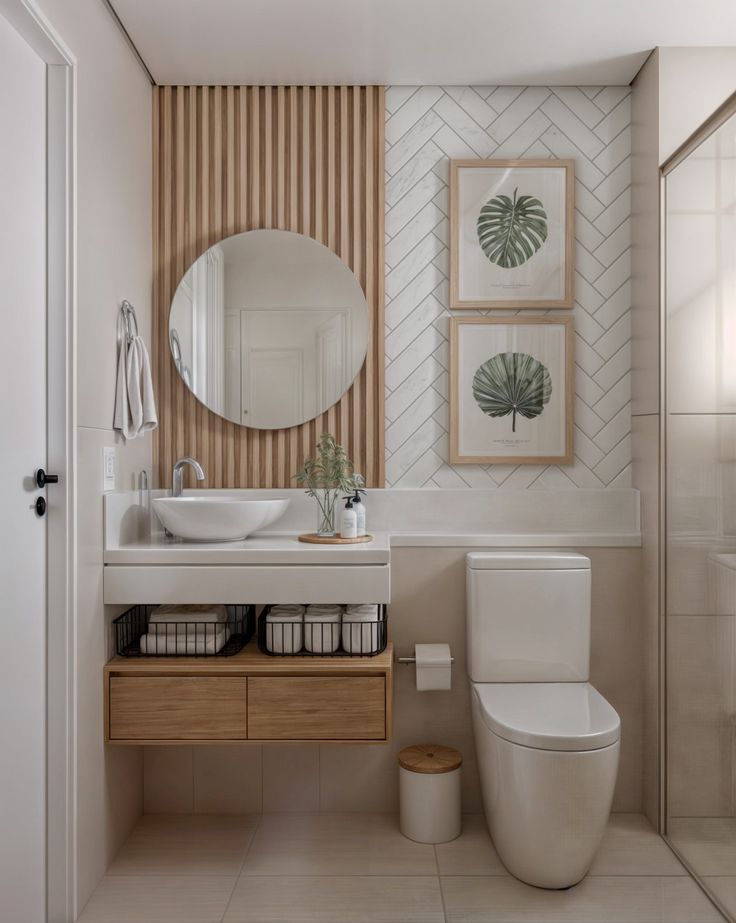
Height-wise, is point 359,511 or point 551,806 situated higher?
point 359,511

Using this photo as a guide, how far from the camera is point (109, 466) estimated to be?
220 cm

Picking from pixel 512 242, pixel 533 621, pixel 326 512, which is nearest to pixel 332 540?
pixel 326 512

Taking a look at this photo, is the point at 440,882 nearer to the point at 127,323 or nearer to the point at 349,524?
the point at 349,524

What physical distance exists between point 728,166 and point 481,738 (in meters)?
1.72

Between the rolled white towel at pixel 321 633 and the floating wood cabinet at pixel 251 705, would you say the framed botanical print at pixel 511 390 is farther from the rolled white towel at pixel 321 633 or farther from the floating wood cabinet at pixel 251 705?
the floating wood cabinet at pixel 251 705

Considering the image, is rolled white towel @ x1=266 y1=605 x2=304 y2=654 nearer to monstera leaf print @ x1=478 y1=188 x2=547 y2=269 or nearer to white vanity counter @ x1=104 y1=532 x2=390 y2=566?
white vanity counter @ x1=104 y1=532 x2=390 y2=566

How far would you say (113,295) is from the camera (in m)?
2.26

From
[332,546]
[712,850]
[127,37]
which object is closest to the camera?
[712,850]

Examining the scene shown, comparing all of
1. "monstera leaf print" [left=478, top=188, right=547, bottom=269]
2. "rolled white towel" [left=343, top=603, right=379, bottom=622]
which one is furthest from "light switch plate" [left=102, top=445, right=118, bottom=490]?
"monstera leaf print" [left=478, top=188, right=547, bottom=269]

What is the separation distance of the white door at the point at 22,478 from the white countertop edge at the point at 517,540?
1.19m

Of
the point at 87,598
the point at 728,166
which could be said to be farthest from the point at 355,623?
the point at 728,166

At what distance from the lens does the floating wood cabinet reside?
2.20 metres

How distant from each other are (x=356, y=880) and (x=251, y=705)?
58 centimetres

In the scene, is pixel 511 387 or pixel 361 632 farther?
pixel 511 387
